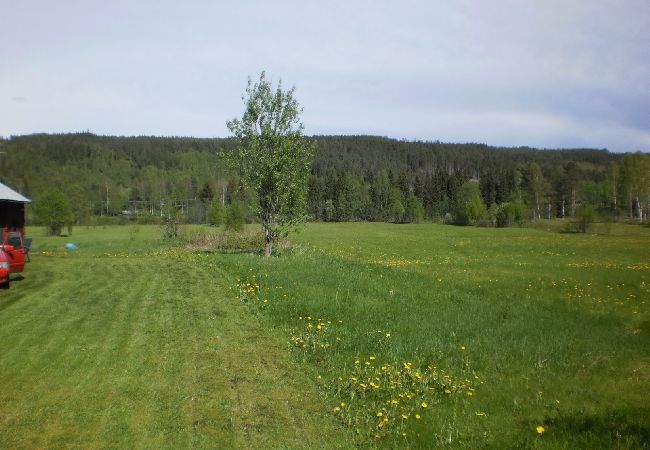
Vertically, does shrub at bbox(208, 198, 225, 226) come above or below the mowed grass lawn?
above

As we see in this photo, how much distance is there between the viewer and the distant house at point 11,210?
32.4 m

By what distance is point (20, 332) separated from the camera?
994 cm

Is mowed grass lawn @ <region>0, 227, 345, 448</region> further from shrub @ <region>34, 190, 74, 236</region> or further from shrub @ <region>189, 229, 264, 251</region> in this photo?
shrub @ <region>34, 190, 74, 236</region>

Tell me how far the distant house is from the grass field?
2034 centimetres

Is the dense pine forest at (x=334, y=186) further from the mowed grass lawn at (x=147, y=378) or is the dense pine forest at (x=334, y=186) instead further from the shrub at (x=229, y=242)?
the mowed grass lawn at (x=147, y=378)

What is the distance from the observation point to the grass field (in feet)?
19.1

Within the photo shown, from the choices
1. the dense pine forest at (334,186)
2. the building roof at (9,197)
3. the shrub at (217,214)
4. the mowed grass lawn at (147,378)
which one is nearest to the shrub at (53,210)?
the dense pine forest at (334,186)

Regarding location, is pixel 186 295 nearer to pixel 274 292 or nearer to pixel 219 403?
pixel 274 292

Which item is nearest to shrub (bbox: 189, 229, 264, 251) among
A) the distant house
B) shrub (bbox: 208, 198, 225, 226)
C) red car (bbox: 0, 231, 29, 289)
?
the distant house

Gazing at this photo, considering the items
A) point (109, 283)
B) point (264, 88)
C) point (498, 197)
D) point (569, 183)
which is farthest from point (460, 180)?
point (109, 283)

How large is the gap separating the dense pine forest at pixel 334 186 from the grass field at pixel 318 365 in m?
13.9

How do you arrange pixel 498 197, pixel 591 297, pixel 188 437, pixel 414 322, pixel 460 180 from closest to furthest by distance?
pixel 188 437, pixel 414 322, pixel 591 297, pixel 498 197, pixel 460 180

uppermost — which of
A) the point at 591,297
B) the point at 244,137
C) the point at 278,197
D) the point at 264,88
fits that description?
the point at 264,88

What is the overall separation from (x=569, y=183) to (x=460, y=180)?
92.5 feet
